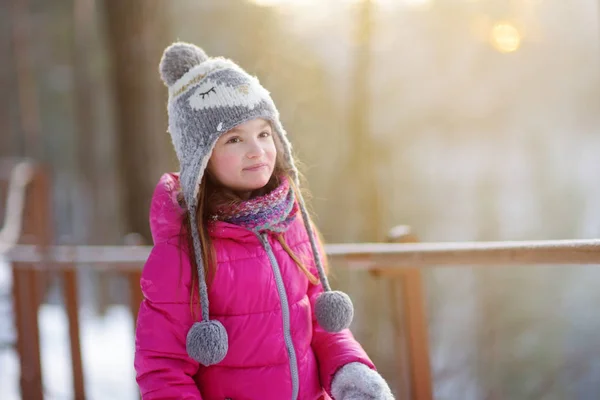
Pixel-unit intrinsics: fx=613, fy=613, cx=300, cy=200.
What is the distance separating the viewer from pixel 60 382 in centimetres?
389

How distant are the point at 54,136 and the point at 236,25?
6.90 meters

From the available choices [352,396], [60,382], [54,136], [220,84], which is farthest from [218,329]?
[54,136]

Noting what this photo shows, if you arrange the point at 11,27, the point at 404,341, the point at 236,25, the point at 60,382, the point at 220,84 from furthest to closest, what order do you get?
the point at 11,27 < the point at 236,25 < the point at 60,382 < the point at 404,341 < the point at 220,84

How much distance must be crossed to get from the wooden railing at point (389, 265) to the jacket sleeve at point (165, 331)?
82 cm

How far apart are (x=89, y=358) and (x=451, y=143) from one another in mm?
6624

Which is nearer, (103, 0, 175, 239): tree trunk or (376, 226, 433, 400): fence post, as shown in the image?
(376, 226, 433, 400): fence post

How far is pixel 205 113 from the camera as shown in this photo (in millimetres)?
1451

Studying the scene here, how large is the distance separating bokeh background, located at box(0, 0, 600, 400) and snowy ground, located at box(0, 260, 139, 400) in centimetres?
38

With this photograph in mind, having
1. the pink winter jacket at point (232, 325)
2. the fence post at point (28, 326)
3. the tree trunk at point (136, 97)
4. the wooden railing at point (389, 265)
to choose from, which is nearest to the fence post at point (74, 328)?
the wooden railing at point (389, 265)

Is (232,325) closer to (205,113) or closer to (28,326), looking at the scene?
(205,113)

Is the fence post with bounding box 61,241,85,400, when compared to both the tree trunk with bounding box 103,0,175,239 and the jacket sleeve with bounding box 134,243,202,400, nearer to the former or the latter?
the tree trunk with bounding box 103,0,175,239

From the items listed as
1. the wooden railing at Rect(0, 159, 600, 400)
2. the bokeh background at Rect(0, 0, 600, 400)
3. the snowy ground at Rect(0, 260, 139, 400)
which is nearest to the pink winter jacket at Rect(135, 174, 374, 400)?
the wooden railing at Rect(0, 159, 600, 400)

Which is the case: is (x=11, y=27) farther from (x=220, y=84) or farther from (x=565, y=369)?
(x=220, y=84)

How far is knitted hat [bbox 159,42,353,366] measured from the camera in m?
1.44
